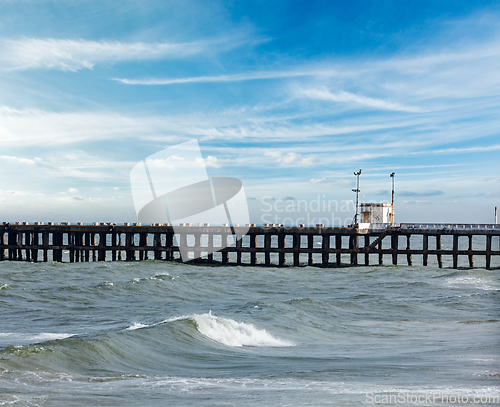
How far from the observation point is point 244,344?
16.8 meters

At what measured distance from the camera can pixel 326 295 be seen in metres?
29.5

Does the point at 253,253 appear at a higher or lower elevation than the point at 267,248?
lower

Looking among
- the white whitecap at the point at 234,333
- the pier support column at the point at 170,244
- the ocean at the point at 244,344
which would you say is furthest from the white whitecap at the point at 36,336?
the pier support column at the point at 170,244

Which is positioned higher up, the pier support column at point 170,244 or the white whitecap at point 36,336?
the pier support column at point 170,244

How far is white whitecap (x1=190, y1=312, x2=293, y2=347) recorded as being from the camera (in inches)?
671

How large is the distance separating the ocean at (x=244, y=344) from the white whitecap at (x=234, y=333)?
0.05m

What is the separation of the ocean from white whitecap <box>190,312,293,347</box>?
0.05 meters

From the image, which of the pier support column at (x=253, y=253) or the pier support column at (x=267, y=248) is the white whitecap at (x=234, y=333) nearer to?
the pier support column at (x=267, y=248)

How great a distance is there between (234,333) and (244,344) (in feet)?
3.03

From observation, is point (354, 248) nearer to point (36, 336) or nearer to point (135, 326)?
point (135, 326)

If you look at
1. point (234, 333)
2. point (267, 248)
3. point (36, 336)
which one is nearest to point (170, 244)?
point (267, 248)

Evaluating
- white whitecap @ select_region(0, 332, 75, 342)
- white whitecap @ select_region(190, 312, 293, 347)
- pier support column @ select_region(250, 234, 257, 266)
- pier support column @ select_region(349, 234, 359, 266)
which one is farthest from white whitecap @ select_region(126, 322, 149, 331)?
pier support column @ select_region(349, 234, 359, 266)

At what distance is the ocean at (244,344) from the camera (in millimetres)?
10375

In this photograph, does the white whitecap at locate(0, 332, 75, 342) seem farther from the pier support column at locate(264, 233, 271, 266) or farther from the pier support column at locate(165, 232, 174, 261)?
the pier support column at locate(165, 232, 174, 261)
